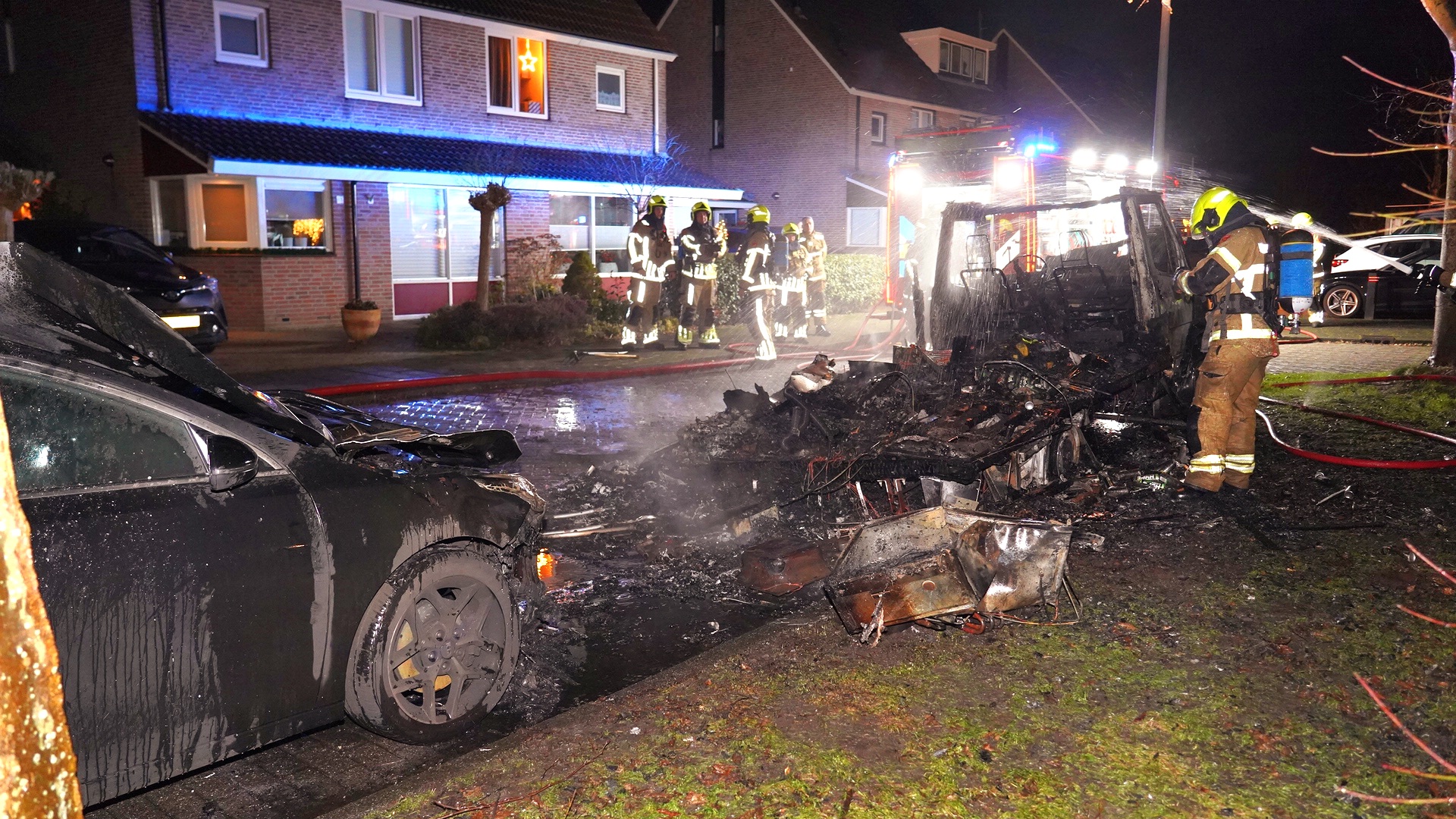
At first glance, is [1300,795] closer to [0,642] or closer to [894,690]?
[894,690]

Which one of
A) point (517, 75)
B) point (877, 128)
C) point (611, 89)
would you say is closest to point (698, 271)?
point (517, 75)

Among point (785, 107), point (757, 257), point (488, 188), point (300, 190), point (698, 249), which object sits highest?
point (785, 107)

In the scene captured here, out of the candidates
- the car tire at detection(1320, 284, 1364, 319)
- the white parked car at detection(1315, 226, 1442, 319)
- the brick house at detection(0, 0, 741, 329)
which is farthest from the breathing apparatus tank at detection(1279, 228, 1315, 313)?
the brick house at detection(0, 0, 741, 329)

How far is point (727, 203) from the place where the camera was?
2811cm

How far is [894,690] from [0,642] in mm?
2826

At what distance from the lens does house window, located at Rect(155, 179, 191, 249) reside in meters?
17.7

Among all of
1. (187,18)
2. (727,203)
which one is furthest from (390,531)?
(727,203)

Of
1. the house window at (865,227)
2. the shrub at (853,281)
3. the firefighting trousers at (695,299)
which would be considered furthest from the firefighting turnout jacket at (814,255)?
the house window at (865,227)

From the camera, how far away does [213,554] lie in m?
3.07

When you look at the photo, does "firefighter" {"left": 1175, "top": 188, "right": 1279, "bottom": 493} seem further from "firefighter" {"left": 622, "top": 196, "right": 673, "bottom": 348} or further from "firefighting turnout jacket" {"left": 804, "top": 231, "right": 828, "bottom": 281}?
"firefighting turnout jacket" {"left": 804, "top": 231, "right": 828, "bottom": 281}

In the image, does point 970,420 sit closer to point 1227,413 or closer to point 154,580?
point 1227,413

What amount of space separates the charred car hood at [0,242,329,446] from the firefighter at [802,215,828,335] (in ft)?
47.1

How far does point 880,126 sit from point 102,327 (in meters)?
30.9

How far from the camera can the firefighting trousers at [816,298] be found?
17812 millimetres
